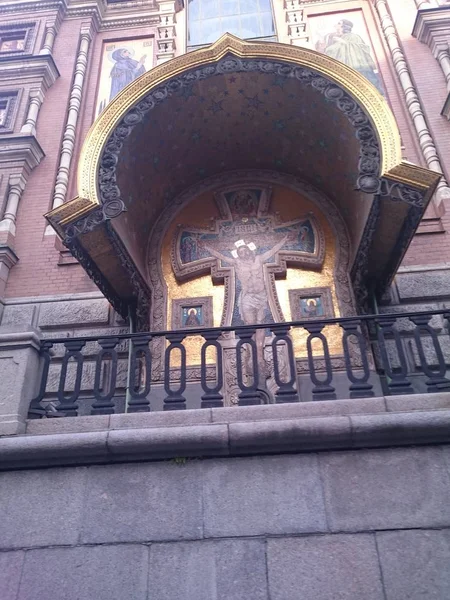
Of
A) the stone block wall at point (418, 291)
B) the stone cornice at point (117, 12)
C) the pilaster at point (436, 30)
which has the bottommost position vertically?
the stone block wall at point (418, 291)

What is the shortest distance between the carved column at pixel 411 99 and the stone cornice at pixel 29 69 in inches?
265

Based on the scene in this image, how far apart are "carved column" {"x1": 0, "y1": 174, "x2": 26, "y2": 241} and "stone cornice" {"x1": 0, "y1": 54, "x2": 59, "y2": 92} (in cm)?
257

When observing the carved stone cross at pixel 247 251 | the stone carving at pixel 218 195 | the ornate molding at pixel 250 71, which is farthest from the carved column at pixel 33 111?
the carved stone cross at pixel 247 251

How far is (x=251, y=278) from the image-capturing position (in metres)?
8.00

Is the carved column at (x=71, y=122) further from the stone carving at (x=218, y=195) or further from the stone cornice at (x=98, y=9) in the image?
the stone carving at (x=218, y=195)

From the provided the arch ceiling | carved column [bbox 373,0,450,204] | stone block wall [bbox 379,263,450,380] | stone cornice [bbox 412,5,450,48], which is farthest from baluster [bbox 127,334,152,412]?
stone cornice [bbox 412,5,450,48]

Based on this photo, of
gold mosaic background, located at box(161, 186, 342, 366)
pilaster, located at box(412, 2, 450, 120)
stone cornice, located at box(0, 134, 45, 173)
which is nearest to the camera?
gold mosaic background, located at box(161, 186, 342, 366)

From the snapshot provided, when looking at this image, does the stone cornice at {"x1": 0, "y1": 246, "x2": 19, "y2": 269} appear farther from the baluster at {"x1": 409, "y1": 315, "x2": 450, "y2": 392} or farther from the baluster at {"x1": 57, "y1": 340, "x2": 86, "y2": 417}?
the baluster at {"x1": 409, "y1": 315, "x2": 450, "y2": 392}

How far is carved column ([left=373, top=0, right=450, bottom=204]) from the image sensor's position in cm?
872

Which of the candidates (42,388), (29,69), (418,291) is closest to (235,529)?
(42,388)

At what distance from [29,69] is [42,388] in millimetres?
8094

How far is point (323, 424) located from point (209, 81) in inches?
204

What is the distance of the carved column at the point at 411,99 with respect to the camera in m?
8.72

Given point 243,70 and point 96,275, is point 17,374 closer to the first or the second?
point 96,275
